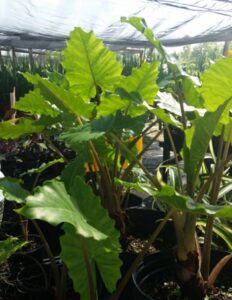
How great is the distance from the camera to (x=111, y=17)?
479cm

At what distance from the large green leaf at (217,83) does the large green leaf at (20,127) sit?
59cm

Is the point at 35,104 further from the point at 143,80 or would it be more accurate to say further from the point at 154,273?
the point at 154,273

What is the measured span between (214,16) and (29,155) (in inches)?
122

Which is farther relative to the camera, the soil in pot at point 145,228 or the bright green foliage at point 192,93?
the soil in pot at point 145,228

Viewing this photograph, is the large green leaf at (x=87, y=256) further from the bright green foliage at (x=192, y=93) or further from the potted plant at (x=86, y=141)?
the bright green foliage at (x=192, y=93)

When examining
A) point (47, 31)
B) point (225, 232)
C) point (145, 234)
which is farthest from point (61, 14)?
point (225, 232)

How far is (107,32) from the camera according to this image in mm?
5125

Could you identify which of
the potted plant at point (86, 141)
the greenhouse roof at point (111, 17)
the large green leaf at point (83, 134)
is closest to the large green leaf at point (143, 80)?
the potted plant at point (86, 141)

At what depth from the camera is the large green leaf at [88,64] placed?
4.05 feet

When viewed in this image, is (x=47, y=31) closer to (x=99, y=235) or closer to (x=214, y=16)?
(x=214, y=16)

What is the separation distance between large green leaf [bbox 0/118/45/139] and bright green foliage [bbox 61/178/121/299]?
0.49 meters

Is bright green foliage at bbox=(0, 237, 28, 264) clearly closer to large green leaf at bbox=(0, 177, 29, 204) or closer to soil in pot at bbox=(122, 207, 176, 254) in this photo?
large green leaf at bbox=(0, 177, 29, 204)

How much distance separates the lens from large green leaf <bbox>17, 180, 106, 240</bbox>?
0.68m

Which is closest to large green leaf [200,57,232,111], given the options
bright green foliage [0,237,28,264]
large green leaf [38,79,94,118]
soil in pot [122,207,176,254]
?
large green leaf [38,79,94,118]
